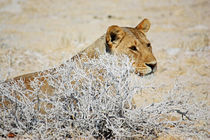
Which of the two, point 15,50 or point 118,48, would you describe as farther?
point 15,50

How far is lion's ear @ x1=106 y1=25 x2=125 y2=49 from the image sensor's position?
4.04 m

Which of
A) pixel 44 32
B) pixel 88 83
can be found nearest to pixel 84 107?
pixel 88 83

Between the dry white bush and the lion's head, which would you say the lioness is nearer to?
the lion's head

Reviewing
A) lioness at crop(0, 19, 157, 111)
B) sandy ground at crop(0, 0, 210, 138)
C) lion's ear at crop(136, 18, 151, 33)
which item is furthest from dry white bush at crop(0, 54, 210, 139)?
lion's ear at crop(136, 18, 151, 33)

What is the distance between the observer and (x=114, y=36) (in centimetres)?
414

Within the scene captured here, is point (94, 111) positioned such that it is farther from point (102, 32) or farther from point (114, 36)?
point (102, 32)

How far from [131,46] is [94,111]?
4.12 ft

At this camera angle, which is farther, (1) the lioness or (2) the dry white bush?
(1) the lioness

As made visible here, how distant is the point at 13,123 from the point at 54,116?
0.52m

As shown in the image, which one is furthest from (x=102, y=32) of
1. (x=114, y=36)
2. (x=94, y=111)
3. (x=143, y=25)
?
(x=94, y=111)

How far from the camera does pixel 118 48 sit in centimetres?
418

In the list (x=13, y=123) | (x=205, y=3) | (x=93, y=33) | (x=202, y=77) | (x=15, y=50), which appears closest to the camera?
(x=13, y=123)

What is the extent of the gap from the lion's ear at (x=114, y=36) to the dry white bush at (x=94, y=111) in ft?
2.39

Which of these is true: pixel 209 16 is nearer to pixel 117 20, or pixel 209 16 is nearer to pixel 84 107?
pixel 117 20
